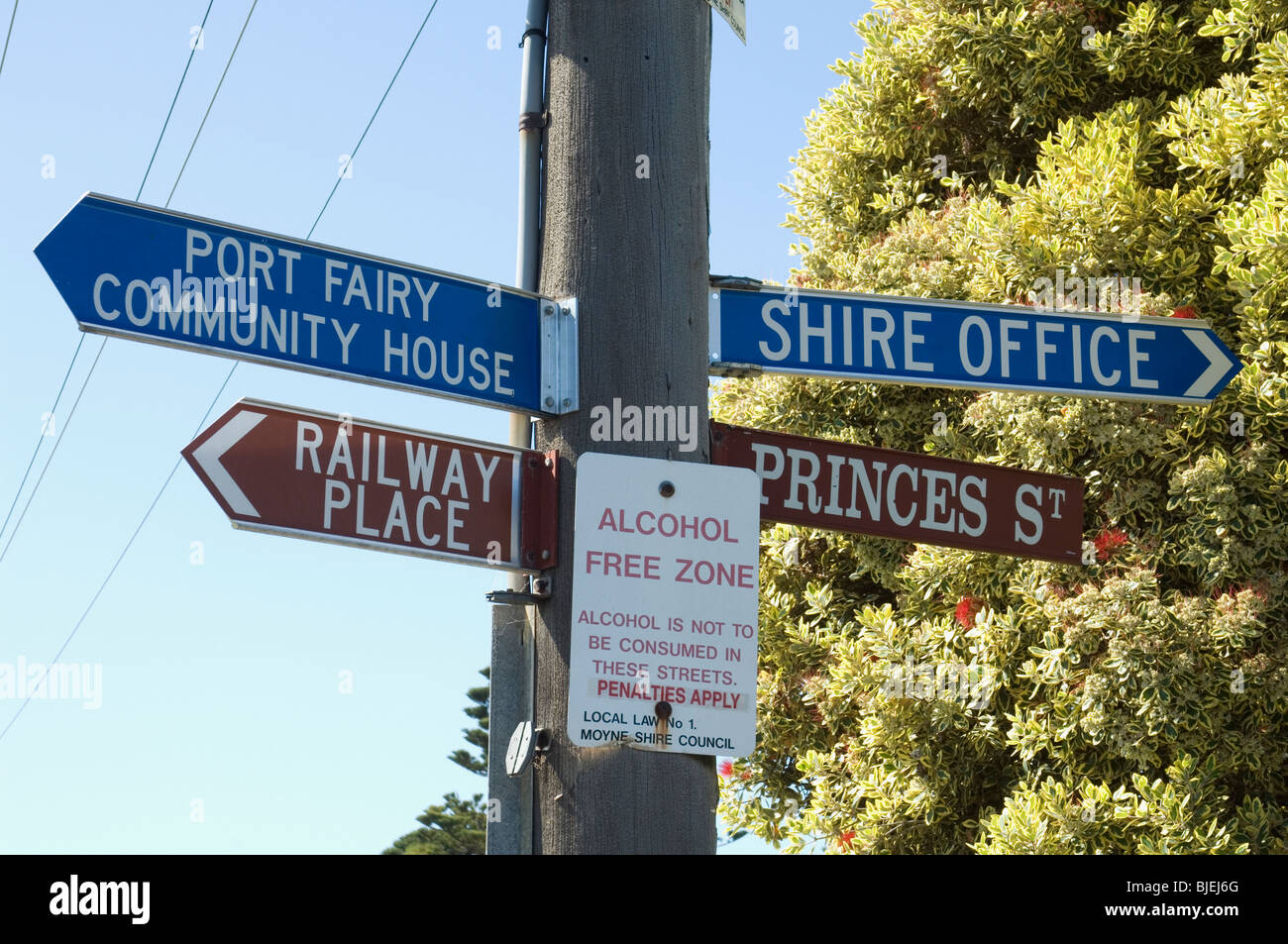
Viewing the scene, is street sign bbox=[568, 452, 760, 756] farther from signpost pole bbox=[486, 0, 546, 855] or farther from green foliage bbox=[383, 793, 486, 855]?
green foliage bbox=[383, 793, 486, 855]

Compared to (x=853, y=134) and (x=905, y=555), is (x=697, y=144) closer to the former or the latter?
(x=905, y=555)

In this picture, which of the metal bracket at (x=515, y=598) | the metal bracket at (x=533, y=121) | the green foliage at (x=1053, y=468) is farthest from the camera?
the green foliage at (x=1053, y=468)

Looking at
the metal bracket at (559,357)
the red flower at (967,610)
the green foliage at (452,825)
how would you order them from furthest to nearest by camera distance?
1. the green foliage at (452,825)
2. the red flower at (967,610)
3. the metal bracket at (559,357)

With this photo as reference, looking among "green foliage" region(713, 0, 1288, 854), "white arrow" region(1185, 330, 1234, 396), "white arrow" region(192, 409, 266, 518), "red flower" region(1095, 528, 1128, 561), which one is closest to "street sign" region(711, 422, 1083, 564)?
"white arrow" region(1185, 330, 1234, 396)

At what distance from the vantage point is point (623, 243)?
11.8 feet

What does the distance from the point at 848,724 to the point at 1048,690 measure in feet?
4.47

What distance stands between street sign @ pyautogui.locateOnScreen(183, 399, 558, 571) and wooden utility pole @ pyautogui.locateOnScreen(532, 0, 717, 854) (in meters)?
0.11

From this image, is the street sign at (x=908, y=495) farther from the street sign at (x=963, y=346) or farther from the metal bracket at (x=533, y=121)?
the metal bracket at (x=533, y=121)

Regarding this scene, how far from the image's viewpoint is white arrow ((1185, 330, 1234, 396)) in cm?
454

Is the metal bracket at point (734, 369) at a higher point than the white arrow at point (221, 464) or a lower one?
higher

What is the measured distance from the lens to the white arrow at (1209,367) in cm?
454

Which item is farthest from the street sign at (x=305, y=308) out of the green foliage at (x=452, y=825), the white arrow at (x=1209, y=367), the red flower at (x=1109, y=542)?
the green foliage at (x=452, y=825)

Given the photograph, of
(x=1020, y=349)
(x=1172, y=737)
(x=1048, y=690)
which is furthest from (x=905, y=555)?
(x=1020, y=349)

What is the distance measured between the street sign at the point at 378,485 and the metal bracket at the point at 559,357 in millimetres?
→ 136
